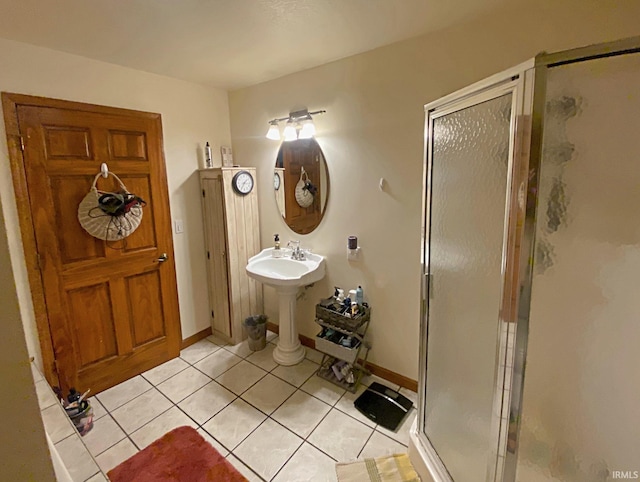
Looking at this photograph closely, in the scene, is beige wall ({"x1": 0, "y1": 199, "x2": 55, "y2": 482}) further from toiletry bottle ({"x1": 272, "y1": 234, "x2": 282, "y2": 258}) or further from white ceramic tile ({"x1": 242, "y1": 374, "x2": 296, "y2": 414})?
toiletry bottle ({"x1": 272, "y1": 234, "x2": 282, "y2": 258})

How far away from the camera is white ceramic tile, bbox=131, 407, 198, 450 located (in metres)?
1.87

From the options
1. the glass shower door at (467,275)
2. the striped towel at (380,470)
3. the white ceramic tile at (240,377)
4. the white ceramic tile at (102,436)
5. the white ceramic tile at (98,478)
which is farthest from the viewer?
the white ceramic tile at (240,377)

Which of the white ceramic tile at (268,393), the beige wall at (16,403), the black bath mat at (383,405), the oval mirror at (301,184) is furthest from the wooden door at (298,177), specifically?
the beige wall at (16,403)

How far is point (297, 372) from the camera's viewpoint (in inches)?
98.9

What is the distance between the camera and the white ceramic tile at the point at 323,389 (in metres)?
2.21

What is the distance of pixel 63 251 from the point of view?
6.76 ft

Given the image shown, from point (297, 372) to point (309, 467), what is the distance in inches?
33.6

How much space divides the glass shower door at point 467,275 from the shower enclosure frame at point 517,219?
1 centimetres

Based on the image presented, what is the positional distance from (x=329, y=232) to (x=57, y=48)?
7.25 ft

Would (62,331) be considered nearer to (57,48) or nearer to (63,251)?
(63,251)

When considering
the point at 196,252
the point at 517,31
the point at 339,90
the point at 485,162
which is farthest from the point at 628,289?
the point at 196,252

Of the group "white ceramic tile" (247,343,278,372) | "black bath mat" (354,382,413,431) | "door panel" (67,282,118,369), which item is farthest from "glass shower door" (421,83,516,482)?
"door panel" (67,282,118,369)

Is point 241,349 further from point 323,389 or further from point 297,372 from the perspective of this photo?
point 323,389

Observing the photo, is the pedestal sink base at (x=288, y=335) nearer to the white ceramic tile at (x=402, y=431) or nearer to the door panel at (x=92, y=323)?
the white ceramic tile at (x=402, y=431)
